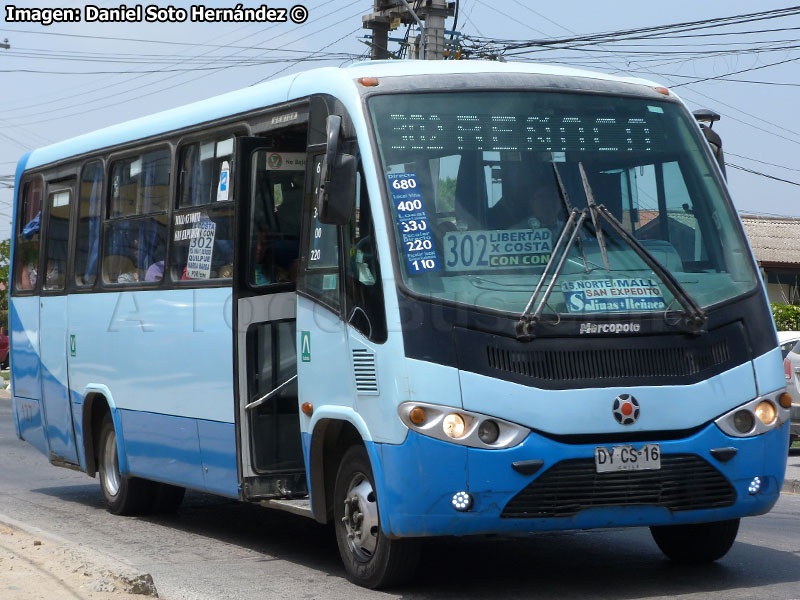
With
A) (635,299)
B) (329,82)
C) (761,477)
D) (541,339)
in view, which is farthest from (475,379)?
(329,82)

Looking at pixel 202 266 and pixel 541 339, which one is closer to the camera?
pixel 541 339

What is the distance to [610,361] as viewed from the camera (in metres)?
7.02

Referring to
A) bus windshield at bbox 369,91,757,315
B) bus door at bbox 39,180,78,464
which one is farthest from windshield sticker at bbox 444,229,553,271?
bus door at bbox 39,180,78,464

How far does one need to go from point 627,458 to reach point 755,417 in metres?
0.80

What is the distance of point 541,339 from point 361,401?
1067mm

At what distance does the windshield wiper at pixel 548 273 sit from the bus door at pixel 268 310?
2.23 metres

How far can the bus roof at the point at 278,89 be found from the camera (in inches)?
309

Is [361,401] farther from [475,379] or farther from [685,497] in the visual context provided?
[685,497]

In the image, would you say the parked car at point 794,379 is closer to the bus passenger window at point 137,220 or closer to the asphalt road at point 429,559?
the asphalt road at point 429,559

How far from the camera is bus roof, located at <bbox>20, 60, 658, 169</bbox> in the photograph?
309 inches

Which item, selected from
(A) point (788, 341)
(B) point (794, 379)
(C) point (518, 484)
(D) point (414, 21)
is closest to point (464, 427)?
(C) point (518, 484)

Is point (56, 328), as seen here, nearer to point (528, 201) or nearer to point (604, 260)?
point (528, 201)

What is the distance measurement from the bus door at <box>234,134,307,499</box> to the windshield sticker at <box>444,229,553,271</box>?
193 centimetres

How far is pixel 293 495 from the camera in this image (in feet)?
28.8
